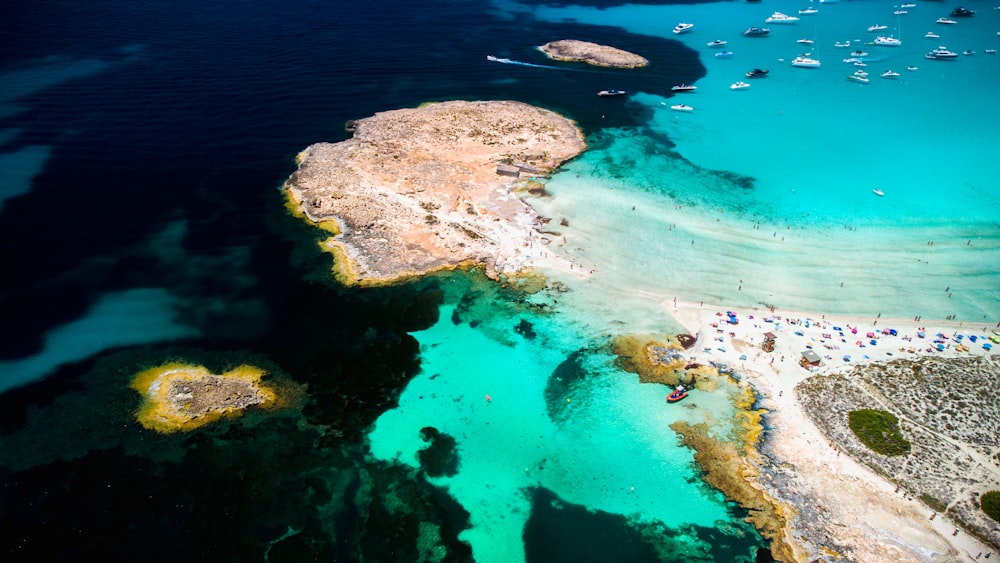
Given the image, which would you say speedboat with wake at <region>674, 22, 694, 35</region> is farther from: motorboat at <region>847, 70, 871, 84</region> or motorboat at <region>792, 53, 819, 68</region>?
motorboat at <region>847, 70, 871, 84</region>

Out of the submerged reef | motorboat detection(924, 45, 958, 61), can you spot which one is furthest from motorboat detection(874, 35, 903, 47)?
the submerged reef

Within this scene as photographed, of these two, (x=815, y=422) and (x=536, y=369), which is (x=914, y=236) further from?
(x=536, y=369)

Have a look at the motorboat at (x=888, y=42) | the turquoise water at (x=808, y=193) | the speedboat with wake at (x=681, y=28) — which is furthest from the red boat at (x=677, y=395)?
the motorboat at (x=888, y=42)

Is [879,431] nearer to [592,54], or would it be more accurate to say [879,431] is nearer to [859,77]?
[859,77]

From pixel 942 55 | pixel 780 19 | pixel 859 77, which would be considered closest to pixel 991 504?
pixel 859 77

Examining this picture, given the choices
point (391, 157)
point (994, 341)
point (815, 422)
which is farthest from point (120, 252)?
point (994, 341)

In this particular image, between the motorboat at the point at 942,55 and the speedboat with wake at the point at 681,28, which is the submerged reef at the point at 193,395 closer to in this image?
the speedboat with wake at the point at 681,28
